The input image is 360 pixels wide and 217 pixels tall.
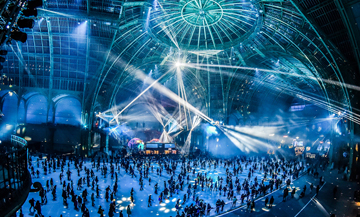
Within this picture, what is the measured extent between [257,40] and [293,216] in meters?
25.5

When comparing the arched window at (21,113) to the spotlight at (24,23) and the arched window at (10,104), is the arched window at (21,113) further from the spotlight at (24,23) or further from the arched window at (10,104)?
the spotlight at (24,23)

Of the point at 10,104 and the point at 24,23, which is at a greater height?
the point at 10,104

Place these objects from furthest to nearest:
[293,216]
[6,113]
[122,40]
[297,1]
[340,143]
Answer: [6,113]
[122,40]
[340,143]
[297,1]
[293,216]

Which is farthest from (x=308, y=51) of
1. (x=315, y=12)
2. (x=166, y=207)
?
(x=166, y=207)

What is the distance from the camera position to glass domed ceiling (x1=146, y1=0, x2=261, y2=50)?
1019 inches

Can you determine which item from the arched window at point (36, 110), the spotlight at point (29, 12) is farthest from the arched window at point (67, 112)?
the spotlight at point (29, 12)

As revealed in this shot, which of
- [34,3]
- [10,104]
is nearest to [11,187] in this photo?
[34,3]

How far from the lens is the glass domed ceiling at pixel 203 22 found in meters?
25.9

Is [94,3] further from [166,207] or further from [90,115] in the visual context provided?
[166,207]

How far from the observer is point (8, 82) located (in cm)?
3744

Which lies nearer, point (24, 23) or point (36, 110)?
point (24, 23)

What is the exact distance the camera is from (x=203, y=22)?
98.8 ft

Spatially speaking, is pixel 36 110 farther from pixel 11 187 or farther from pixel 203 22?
pixel 11 187

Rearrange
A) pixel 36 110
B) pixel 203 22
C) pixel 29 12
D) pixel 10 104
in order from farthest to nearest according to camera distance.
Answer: pixel 36 110 → pixel 10 104 → pixel 203 22 → pixel 29 12
